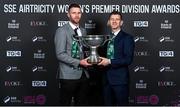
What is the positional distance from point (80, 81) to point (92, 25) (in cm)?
122

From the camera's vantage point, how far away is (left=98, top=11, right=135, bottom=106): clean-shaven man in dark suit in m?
4.96

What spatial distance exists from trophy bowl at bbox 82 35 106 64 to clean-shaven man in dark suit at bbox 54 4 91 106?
2.7 inches

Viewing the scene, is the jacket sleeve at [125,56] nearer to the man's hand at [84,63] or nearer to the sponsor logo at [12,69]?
the man's hand at [84,63]

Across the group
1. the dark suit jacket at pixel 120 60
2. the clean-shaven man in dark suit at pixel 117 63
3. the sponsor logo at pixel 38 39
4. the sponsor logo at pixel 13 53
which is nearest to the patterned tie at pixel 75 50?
the clean-shaven man in dark suit at pixel 117 63

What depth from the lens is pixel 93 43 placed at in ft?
16.5

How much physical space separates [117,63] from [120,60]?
0.15 feet

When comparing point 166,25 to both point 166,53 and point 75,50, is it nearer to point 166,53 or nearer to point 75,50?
point 166,53

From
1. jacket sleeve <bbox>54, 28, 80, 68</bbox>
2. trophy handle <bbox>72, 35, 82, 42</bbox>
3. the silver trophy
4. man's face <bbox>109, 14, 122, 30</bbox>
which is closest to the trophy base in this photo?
the silver trophy

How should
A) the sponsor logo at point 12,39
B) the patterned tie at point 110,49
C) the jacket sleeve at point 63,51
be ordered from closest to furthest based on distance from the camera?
the jacket sleeve at point 63,51
the patterned tie at point 110,49
the sponsor logo at point 12,39

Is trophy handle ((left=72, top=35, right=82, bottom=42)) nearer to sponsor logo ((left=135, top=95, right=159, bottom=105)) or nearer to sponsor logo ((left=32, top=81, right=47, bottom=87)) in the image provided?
sponsor logo ((left=32, top=81, right=47, bottom=87))

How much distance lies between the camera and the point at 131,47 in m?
4.98

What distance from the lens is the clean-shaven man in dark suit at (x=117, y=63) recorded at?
4.96 meters

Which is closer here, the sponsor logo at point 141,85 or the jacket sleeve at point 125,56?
the jacket sleeve at point 125,56

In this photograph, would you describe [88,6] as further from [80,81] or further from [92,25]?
[80,81]
